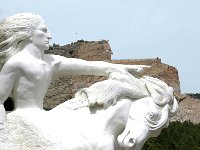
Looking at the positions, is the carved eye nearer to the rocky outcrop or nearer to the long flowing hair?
the long flowing hair

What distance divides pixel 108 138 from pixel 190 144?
463 cm

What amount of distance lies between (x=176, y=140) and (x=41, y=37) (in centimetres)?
492

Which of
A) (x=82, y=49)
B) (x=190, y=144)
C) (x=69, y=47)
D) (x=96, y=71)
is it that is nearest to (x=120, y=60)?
(x=82, y=49)

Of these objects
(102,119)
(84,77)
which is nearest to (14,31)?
(102,119)

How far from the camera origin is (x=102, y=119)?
395 cm

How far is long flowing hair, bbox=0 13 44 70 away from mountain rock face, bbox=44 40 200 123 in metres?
4.27

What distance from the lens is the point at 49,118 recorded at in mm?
3918

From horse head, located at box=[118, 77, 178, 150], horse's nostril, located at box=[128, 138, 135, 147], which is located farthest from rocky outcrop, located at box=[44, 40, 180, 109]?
horse's nostril, located at box=[128, 138, 135, 147]

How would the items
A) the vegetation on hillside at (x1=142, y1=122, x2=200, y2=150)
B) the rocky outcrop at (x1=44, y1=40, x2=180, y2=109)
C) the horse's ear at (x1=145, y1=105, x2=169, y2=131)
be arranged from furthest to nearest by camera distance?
1. the rocky outcrop at (x1=44, y1=40, x2=180, y2=109)
2. the vegetation on hillside at (x1=142, y1=122, x2=200, y2=150)
3. the horse's ear at (x1=145, y1=105, x2=169, y2=131)

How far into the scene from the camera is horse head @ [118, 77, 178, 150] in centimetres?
393

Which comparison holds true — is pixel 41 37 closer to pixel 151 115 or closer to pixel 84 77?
pixel 151 115

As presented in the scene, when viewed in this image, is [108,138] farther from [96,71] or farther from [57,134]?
[96,71]

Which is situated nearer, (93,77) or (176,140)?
(176,140)

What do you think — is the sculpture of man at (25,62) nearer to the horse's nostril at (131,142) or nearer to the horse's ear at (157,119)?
the horse's ear at (157,119)
